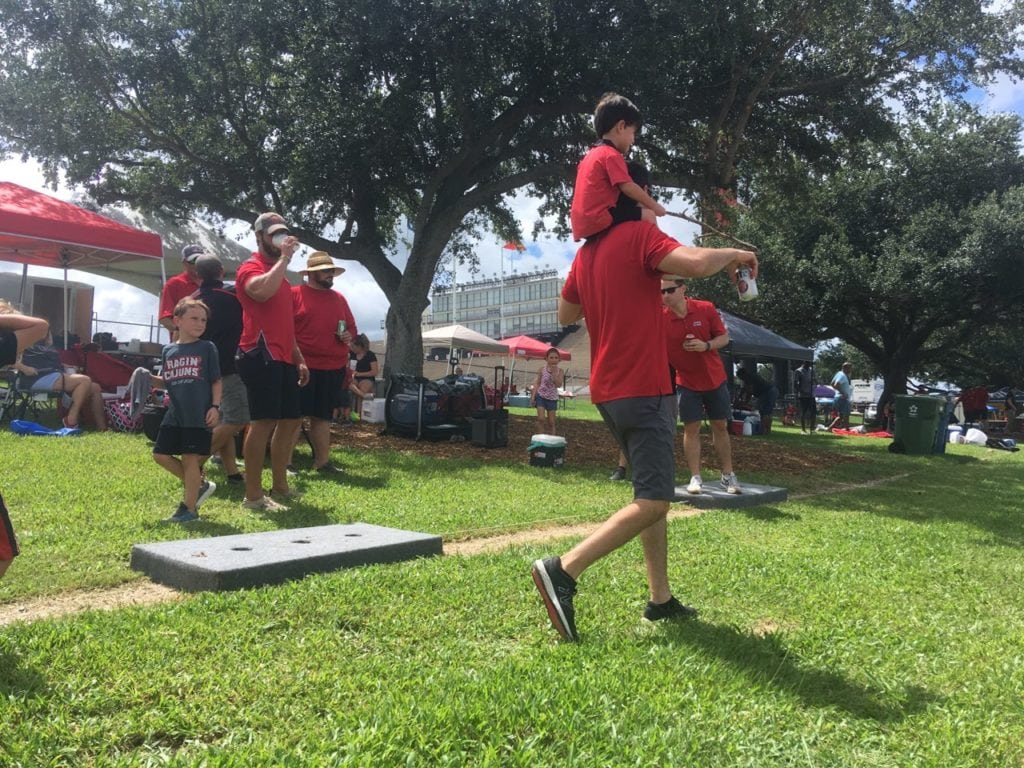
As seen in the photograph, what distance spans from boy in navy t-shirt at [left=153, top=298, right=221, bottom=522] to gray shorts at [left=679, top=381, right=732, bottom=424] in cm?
381

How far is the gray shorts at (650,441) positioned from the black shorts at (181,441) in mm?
2964

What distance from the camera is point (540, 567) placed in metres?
3.01

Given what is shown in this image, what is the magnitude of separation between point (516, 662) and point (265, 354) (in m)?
3.48

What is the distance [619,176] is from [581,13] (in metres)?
9.77

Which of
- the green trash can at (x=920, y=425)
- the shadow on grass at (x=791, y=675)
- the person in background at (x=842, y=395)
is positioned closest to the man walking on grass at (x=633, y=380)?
the shadow on grass at (x=791, y=675)

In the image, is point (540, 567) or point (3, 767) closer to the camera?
point (3, 767)

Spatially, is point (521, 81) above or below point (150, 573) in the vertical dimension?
above

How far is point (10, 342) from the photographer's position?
2764 millimetres

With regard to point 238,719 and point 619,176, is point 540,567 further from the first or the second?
point 619,176

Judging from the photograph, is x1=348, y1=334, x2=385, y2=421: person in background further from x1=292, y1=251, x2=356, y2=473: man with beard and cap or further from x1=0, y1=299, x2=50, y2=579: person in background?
x1=0, y1=299, x2=50, y2=579: person in background

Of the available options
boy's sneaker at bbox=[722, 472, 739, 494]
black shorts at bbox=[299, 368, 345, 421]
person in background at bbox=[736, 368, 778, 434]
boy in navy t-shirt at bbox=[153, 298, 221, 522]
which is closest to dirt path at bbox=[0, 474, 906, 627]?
boy in navy t-shirt at bbox=[153, 298, 221, 522]

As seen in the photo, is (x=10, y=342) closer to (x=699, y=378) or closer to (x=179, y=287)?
(x=179, y=287)

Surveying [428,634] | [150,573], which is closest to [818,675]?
[428,634]

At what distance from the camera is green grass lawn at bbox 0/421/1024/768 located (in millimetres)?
2074
